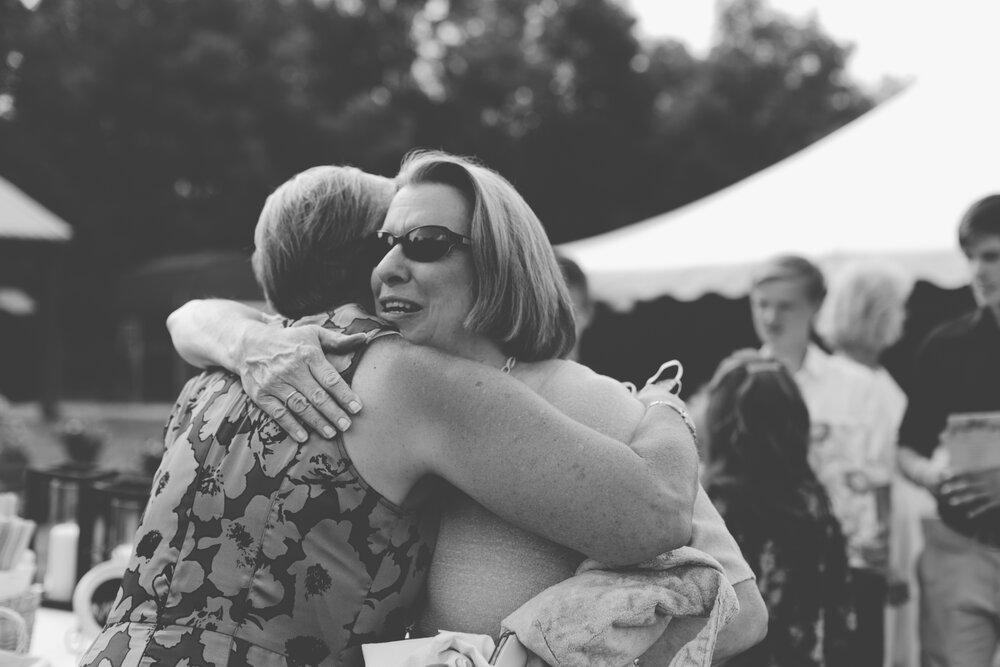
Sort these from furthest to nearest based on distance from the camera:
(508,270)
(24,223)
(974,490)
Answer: (24,223)
(974,490)
(508,270)

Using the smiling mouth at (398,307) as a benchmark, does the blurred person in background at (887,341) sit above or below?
below

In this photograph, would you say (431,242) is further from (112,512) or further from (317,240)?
(112,512)

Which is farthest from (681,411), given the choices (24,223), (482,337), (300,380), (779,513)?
(24,223)

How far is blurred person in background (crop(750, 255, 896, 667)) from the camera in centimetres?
399

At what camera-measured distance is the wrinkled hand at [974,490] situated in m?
3.08

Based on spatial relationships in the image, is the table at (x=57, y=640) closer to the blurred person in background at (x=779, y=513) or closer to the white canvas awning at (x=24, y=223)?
the blurred person in background at (x=779, y=513)

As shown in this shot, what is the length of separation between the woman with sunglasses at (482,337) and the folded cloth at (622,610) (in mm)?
60

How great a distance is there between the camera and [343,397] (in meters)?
1.47

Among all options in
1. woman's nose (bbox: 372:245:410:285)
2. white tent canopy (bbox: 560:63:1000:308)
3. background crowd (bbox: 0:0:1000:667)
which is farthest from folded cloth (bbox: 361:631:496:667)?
background crowd (bbox: 0:0:1000:667)

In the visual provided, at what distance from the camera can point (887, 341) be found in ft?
14.3

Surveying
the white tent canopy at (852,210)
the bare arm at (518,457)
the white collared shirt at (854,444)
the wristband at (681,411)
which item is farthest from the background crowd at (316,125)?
the bare arm at (518,457)

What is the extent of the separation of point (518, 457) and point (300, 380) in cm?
37

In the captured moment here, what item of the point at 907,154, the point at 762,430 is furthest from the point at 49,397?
the point at 762,430

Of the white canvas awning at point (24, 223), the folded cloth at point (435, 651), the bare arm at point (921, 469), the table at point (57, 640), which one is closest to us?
the folded cloth at point (435, 651)
